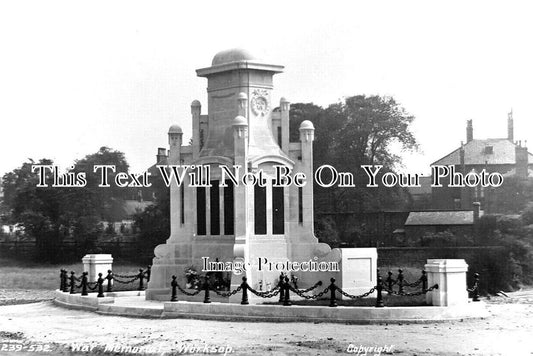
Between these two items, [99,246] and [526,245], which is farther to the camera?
[99,246]

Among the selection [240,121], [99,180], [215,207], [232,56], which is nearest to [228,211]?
[215,207]

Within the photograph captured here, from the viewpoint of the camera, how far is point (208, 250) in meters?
24.1

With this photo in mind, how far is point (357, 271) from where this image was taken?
22484mm

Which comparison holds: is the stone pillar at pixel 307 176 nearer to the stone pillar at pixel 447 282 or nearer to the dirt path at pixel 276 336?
the stone pillar at pixel 447 282

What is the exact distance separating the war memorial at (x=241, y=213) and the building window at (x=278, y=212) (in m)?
0.03

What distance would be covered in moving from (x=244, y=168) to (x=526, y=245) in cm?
2767

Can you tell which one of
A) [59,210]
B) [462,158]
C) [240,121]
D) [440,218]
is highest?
[462,158]

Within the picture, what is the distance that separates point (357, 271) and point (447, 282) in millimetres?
3167

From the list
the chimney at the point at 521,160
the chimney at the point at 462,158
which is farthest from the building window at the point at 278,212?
the chimney at the point at 462,158

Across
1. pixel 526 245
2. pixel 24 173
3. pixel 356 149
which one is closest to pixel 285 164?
pixel 526 245

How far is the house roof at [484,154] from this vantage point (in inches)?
2817

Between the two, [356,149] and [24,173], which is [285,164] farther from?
[24,173]

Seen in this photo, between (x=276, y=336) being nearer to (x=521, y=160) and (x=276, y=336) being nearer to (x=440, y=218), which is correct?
(x=440, y=218)

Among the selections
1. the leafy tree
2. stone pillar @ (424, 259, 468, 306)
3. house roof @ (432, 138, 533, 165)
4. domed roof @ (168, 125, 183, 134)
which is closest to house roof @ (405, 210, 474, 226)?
house roof @ (432, 138, 533, 165)
